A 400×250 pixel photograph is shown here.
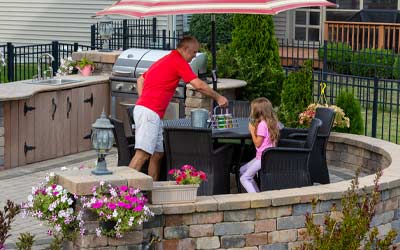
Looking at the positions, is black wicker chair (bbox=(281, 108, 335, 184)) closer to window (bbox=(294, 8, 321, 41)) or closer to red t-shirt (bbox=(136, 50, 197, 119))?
red t-shirt (bbox=(136, 50, 197, 119))

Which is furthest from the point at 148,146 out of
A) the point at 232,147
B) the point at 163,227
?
the point at 163,227

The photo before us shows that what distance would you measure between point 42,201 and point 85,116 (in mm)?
5928

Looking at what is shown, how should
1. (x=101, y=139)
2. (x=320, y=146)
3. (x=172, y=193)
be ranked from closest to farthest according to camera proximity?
(x=101, y=139), (x=172, y=193), (x=320, y=146)

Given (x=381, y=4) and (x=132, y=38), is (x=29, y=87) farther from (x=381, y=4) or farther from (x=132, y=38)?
(x=381, y=4)

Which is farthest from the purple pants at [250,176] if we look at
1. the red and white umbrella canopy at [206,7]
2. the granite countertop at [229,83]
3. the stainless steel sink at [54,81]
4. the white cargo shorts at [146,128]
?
the stainless steel sink at [54,81]

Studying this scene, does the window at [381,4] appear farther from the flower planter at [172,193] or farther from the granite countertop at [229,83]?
the flower planter at [172,193]

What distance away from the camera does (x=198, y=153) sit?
9.66m

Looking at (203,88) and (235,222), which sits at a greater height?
(203,88)

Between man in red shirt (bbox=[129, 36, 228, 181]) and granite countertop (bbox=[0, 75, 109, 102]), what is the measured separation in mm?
2583

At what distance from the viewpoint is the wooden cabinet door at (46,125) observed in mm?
12461

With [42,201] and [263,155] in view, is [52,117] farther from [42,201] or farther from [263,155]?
[42,201]

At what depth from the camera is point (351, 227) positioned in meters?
6.46

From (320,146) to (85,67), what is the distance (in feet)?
15.1

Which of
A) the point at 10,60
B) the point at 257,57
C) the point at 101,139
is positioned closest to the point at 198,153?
the point at 101,139
